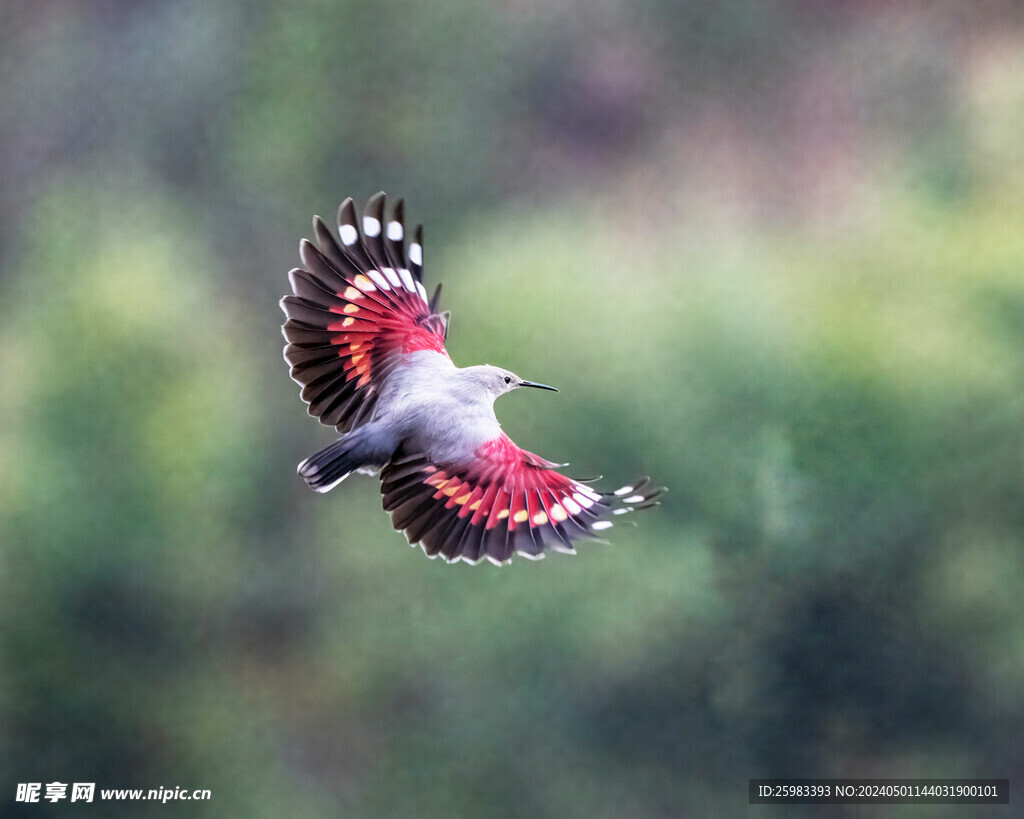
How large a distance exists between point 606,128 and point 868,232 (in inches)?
29.1

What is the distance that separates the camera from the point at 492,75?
3.16m

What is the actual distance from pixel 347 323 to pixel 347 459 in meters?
0.22

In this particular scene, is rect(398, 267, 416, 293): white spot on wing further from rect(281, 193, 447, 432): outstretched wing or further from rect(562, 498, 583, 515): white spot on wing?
rect(562, 498, 583, 515): white spot on wing

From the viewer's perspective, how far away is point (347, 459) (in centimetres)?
132

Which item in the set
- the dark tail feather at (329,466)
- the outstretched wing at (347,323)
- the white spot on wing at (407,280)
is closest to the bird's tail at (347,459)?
the dark tail feather at (329,466)

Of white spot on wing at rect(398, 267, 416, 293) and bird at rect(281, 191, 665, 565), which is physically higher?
white spot on wing at rect(398, 267, 416, 293)

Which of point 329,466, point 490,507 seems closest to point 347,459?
point 329,466

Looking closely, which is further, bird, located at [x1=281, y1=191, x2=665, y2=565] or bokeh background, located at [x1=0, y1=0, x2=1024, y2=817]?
bokeh background, located at [x1=0, y1=0, x2=1024, y2=817]

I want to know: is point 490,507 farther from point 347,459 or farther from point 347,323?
point 347,323

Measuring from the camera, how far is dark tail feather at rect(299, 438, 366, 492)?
4.28 ft

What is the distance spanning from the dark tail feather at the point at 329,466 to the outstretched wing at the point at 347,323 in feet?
0.45

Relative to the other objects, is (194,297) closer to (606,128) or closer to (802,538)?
(606,128)

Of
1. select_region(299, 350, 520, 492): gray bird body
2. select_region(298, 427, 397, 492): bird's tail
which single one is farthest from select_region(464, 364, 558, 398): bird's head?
select_region(298, 427, 397, 492): bird's tail

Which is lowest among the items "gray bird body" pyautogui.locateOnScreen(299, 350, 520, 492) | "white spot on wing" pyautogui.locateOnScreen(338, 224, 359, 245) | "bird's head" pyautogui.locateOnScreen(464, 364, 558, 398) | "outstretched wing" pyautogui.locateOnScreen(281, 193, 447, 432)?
"gray bird body" pyautogui.locateOnScreen(299, 350, 520, 492)
